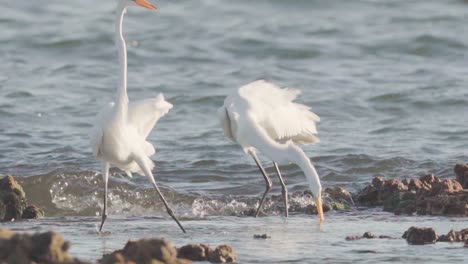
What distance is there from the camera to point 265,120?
370 inches

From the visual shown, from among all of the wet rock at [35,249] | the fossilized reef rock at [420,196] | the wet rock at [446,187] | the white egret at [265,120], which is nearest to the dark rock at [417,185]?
the fossilized reef rock at [420,196]

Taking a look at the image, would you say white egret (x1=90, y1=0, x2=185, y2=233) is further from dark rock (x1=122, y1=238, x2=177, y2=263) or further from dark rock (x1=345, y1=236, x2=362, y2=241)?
dark rock (x1=122, y1=238, x2=177, y2=263)

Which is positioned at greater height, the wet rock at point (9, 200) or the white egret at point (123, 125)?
the white egret at point (123, 125)

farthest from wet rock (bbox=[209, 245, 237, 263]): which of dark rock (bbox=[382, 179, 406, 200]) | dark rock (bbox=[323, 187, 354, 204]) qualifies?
dark rock (bbox=[323, 187, 354, 204])

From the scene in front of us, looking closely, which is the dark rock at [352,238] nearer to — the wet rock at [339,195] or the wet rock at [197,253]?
the wet rock at [197,253]

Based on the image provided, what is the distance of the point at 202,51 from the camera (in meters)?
18.6

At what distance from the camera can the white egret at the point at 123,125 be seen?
8.35m

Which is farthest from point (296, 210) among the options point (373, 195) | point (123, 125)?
point (123, 125)

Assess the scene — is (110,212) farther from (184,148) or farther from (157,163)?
(184,148)

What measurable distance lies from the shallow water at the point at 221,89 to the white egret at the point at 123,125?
64 centimetres

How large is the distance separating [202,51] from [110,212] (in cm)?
882

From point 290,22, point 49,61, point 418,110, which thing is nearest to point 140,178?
point 418,110

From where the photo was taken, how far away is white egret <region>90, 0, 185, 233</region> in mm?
8352

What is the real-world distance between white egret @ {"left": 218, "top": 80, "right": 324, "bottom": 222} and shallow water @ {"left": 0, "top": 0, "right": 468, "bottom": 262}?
2.44ft
